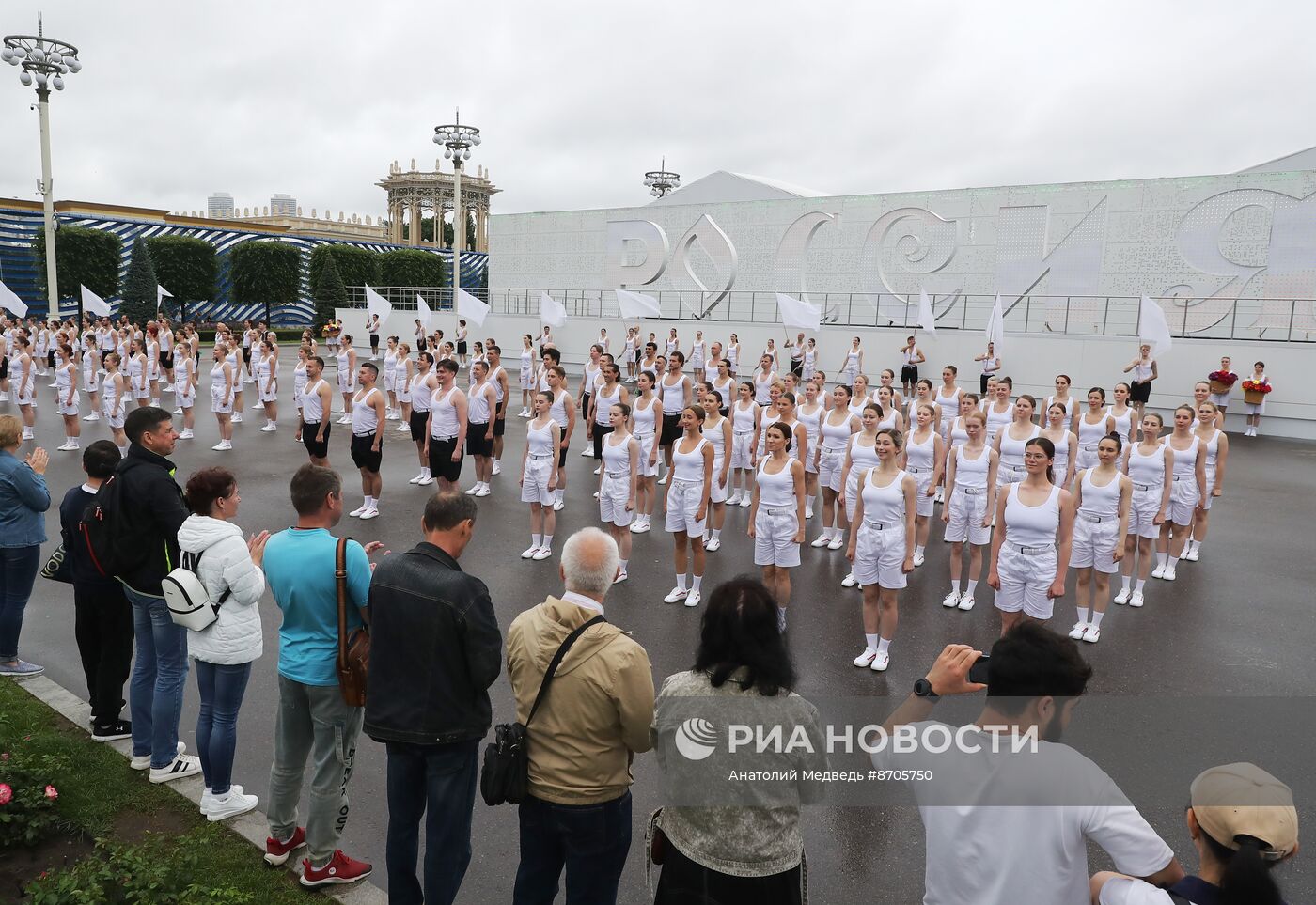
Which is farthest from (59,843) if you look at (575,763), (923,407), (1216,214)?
(1216,214)

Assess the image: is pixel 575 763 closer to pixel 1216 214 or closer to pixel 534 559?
pixel 534 559

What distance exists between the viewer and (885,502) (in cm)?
668

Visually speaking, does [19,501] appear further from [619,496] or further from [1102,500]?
[1102,500]

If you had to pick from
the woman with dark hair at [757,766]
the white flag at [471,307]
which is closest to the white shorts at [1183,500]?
the woman with dark hair at [757,766]

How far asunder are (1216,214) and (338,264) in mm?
44211

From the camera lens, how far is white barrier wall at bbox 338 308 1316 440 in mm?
19328

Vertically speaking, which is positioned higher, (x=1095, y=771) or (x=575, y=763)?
(x=1095, y=771)

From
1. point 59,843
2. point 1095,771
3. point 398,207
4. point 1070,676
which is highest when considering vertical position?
point 398,207

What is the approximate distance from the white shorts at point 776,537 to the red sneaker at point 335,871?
4.11 m

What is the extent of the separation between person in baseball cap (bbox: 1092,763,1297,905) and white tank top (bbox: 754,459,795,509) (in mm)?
5059

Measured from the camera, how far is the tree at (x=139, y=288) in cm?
4169

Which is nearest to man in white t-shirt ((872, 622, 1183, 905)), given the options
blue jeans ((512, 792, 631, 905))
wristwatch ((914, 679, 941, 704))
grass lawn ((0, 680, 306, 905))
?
wristwatch ((914, 679, 941, 704))

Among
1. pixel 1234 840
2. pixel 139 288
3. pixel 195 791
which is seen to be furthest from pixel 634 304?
pixel 139 288

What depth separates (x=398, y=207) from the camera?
89.8m
